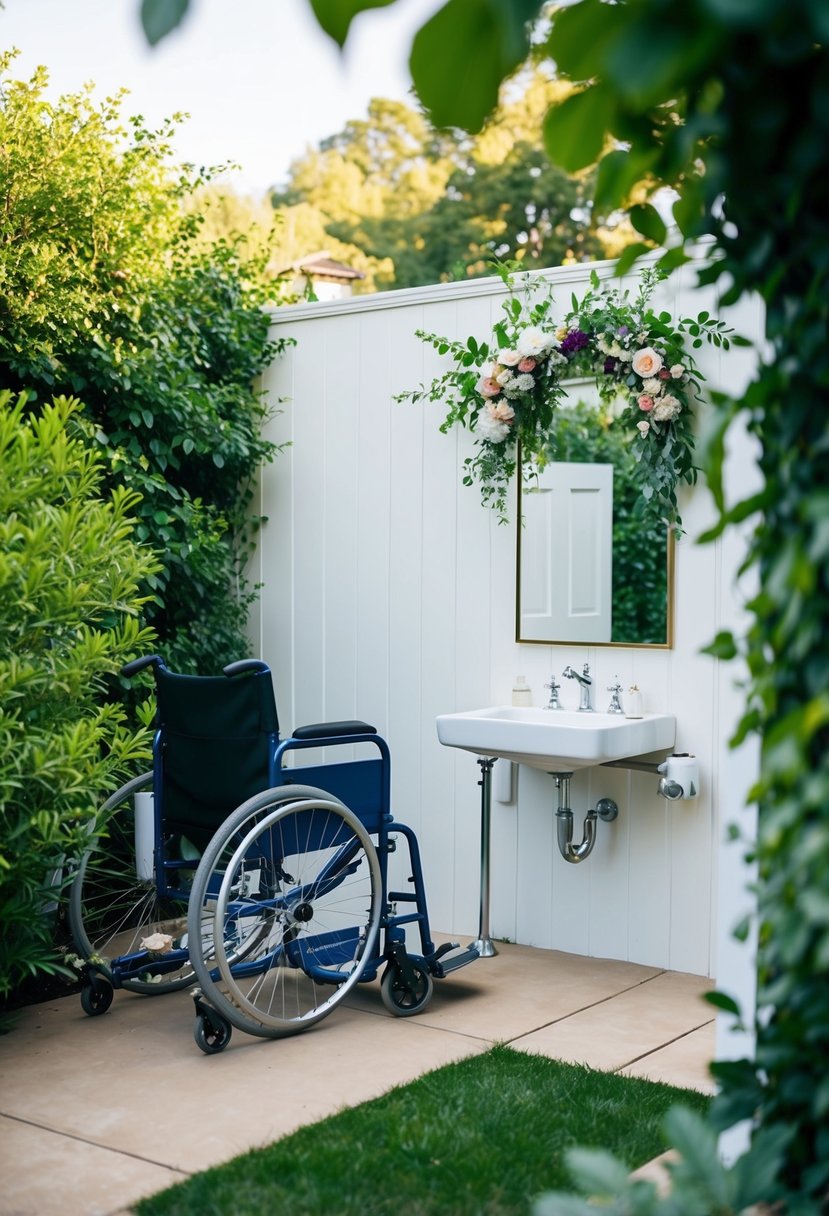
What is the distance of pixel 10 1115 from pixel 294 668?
2253 mm

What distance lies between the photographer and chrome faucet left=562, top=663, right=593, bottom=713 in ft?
13.1

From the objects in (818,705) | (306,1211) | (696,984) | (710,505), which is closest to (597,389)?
(710,505)

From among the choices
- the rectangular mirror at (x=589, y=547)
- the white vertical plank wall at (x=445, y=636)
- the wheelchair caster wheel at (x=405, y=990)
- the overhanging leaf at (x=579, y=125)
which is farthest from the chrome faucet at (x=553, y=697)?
the overhanging leaf at (x=579, y=125)

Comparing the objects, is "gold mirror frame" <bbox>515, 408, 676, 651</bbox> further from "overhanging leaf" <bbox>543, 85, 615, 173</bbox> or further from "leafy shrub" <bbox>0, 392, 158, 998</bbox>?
"overhanging leaf" <bbox>543, 85, 615, 173</bbox>

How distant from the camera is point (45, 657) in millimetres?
3135

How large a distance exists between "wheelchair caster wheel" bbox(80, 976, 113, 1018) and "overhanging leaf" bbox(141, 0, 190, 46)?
299 cm

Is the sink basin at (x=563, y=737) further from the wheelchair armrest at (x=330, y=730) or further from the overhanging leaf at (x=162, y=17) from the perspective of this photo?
the overhanging leaf at (x=162, y=17)

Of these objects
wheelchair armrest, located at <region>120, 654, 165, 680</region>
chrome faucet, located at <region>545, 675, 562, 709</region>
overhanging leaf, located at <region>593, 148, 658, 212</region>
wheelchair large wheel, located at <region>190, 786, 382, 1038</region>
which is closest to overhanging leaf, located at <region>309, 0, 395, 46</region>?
overhanging leaf, located at <region>593, 148, 658, 212</region>

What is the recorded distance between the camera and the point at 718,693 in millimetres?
3783

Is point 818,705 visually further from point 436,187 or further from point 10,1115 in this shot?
point 436,187

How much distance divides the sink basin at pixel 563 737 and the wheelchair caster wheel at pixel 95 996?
119 centimetres

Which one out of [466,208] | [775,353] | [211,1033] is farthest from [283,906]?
[466,208]

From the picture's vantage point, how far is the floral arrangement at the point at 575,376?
374cm

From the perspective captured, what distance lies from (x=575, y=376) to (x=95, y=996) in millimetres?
2340
